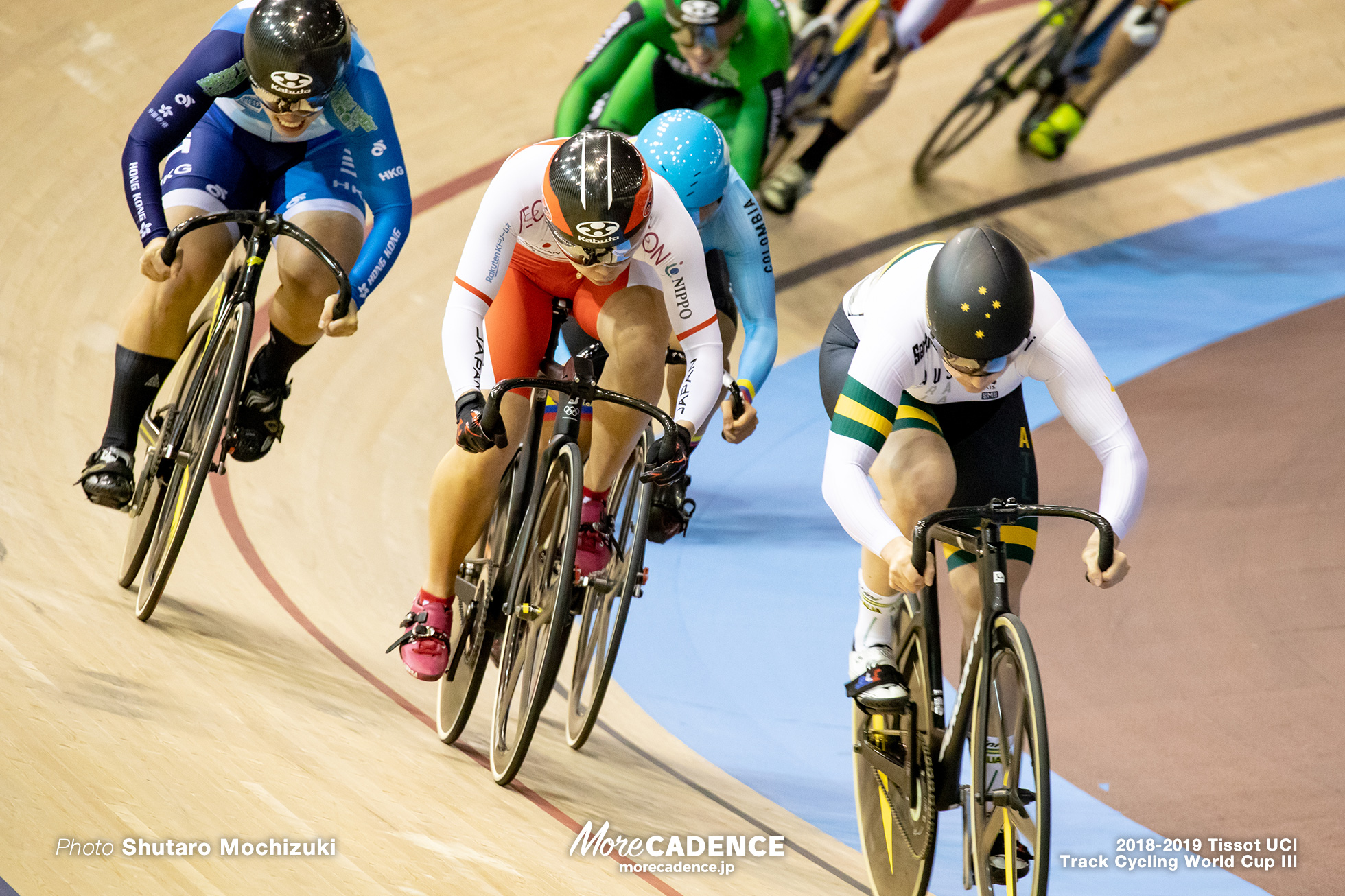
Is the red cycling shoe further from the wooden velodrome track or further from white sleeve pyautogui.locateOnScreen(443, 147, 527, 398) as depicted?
white sleeve pyautogui.locateOnScreen(443, 147, 527, 398)

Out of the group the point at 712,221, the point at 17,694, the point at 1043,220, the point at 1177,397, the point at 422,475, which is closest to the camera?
the point at 17,694

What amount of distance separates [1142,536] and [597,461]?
7.63ft

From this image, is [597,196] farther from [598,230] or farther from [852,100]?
[852,100]

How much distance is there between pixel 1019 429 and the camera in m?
2.77

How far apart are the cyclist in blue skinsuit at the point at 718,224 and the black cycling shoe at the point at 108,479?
1.30 metres

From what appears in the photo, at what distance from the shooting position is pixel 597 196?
8.90 feet

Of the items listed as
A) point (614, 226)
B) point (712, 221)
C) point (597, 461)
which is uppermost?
point (614, 226)

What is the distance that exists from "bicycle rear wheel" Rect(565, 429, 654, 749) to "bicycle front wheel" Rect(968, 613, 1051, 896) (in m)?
1.02

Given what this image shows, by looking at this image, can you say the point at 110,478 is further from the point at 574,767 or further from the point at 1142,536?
the point at 1142,536

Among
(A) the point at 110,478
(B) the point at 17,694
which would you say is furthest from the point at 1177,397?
(B) the point at 17,694

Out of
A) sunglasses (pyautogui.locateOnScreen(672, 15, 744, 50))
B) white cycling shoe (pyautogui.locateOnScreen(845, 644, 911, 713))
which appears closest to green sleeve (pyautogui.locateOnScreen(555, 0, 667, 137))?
sunglasses (pyautogui.locateOnScreen(672, 15, 744, 50))

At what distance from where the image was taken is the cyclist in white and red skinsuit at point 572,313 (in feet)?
9.11

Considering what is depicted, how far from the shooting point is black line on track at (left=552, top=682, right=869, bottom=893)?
3.19m

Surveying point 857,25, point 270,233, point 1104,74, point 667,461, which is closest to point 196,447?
point 270,233
